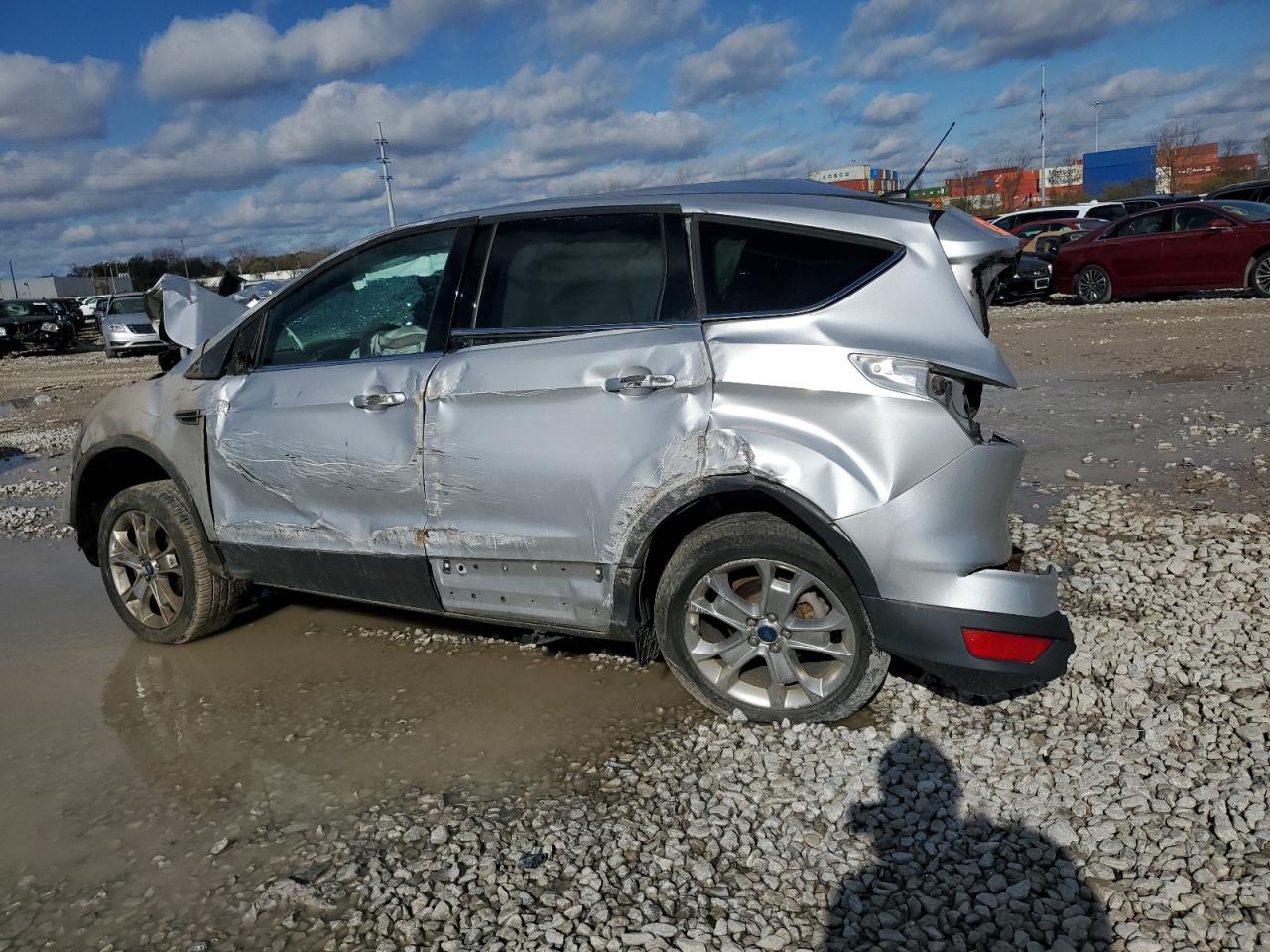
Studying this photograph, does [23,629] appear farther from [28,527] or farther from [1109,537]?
[1109,537]

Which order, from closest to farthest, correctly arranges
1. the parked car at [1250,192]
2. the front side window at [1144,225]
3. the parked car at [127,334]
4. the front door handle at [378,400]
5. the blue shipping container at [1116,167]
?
1. the front door handle at [378,400]
2. the front side window at [1144,225]
3. the parked car at [1250,192]
4. the parked car at [127,334]
5. the blue shipping container at [1116,167]

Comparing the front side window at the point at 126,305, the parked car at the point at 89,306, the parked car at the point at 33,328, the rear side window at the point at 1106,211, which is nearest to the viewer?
the rear side window at the point at 1106,211

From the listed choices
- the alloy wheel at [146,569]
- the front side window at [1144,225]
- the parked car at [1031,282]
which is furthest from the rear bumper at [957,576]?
the parked car at [1031,282]

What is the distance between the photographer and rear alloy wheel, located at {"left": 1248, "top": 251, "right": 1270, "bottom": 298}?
14.8 meters

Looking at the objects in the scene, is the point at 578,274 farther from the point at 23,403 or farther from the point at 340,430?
the point at 23,403

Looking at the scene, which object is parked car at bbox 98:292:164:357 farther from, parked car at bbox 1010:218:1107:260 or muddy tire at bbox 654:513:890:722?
muddy tire at bbox 654:513:890:722

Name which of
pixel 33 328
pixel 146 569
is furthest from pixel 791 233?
pixel 33 328

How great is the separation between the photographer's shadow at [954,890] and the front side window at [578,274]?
184cm

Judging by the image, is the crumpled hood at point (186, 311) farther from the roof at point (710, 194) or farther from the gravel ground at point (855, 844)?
the gravel ground at point (855, 844)

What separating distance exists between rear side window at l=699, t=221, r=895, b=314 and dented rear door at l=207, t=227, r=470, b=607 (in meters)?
1.11

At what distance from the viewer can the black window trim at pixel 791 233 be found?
3279mm

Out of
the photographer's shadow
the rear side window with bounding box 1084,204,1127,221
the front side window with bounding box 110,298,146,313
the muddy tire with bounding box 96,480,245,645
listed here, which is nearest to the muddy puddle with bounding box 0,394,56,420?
the front side window with bounding box 110,298,146,313

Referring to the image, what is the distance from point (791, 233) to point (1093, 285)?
618 inches

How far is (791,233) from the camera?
11.3 feet
